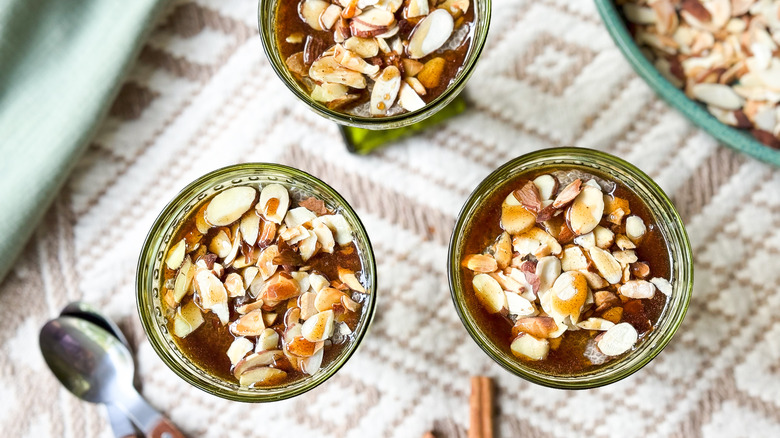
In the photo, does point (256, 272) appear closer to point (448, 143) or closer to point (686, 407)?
point (448, 143)

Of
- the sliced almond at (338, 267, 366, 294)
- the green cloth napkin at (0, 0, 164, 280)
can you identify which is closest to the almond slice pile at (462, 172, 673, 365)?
the sliced almond at (338, 267, 366, 294)

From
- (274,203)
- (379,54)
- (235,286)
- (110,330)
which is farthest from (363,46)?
(110,330)

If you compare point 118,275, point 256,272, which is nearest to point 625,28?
point 256,272

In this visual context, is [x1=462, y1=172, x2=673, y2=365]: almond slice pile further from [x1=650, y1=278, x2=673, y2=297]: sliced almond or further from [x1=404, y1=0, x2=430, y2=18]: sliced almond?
[x1=404, y1=0, x2=430, y2=18]: sliced almond

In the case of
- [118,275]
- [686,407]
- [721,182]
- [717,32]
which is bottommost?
[686,407]

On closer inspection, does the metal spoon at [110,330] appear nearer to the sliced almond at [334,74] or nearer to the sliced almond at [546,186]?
the sliced almond at [334,74]

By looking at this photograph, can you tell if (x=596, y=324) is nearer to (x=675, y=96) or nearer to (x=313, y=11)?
(x=675, y=96)
